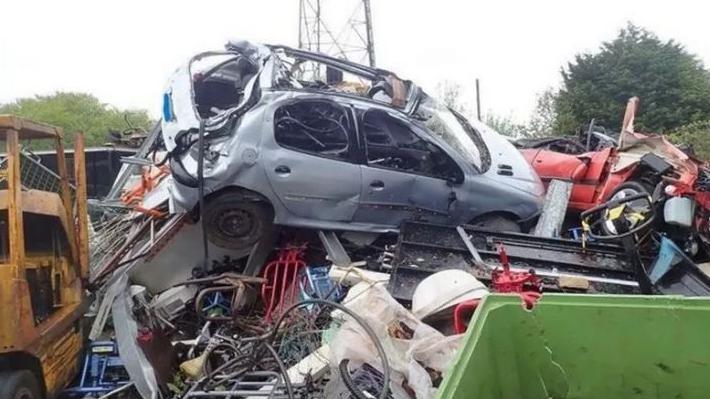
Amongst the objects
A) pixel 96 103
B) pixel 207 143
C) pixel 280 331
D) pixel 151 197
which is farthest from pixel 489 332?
pixel 96 103

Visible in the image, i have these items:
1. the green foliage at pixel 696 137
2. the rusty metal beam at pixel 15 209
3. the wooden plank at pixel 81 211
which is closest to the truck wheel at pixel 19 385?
the rusty metal beam at pixel 15 209

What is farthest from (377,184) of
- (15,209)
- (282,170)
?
(15,209)

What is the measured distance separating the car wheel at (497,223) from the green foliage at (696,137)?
909cm

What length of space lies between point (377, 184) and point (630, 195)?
242 cm

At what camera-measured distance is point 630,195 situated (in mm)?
6277

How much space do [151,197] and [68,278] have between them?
221cm

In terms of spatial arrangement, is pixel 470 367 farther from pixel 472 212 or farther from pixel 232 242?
pixel 472 212

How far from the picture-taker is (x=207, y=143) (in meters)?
5.81

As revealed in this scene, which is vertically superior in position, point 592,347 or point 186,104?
point 186,104

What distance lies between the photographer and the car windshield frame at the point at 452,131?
21.6 feet

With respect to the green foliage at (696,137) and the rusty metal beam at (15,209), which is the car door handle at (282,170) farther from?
the green foliage at (696,137)

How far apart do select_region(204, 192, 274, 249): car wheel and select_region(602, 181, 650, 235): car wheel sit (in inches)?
118

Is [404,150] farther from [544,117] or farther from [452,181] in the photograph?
[544,117]

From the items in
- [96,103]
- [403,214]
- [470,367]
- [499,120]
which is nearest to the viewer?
[470,367]
